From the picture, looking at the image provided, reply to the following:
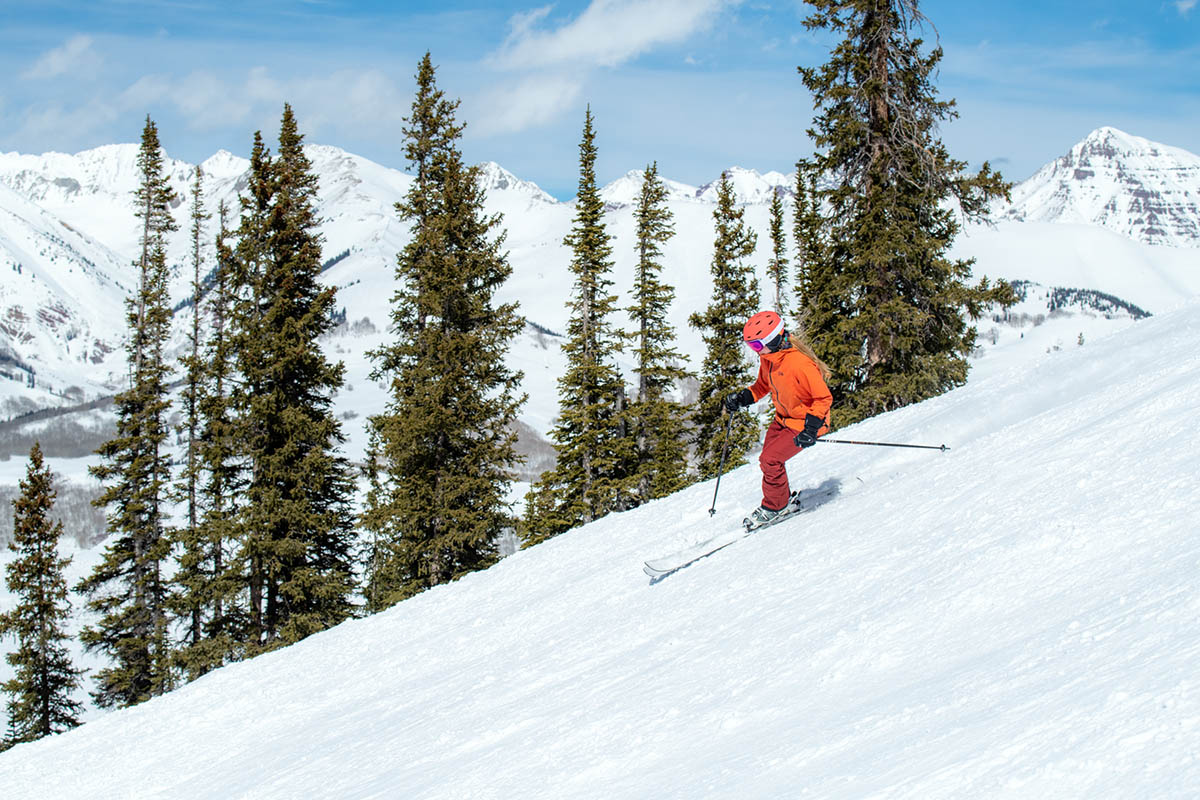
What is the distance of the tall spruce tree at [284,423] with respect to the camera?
75.9 ft

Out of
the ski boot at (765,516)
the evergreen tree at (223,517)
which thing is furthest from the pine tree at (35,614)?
the ski boot at (765,516)

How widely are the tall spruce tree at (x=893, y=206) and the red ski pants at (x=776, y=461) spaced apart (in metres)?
13.3

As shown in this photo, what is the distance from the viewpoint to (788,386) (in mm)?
9617

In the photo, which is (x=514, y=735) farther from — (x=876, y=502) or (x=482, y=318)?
(x=482, y=318)

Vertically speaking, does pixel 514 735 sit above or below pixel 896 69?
below

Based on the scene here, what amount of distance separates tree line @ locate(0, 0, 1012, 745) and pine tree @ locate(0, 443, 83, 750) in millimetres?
95

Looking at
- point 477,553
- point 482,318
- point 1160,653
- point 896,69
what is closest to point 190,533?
point 477,553

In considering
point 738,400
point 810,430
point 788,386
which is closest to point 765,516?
point 738,400

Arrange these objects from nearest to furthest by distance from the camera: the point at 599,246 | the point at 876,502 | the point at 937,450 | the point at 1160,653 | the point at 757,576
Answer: the point at 1160,653, the point at 757,576, the point at 876,502, the point at 937,450, the point at 599,246

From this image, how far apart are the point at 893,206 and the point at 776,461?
573 inches

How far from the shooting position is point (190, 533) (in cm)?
2677

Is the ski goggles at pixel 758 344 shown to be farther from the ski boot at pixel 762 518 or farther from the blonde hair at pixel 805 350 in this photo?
the ski boot at pixel 762 518

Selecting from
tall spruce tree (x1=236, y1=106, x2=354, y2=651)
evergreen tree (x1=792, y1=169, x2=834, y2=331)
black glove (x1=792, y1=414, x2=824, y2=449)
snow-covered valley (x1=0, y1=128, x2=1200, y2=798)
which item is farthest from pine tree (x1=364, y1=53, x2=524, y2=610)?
black glove (x1=792, y1=414, x2=824, y2=449)

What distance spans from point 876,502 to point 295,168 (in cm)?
2196
